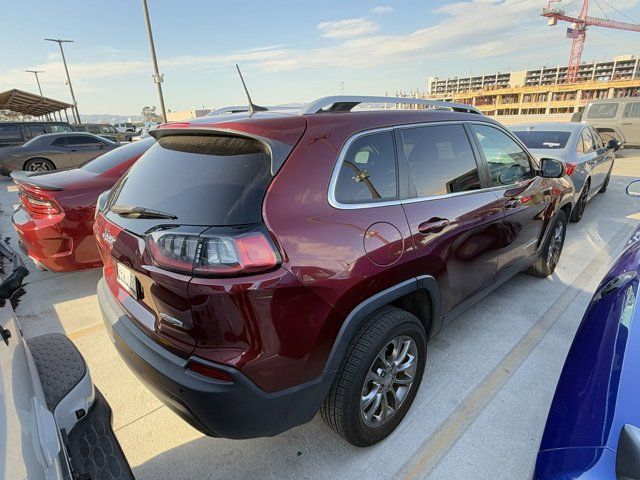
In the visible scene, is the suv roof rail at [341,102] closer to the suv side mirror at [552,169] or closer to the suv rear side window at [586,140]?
the suv side mirror at [552,169]

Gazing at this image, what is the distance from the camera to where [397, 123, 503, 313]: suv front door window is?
2180 mm

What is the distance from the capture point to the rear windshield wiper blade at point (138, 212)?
1.72m

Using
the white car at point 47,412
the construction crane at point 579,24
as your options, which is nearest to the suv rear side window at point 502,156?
the white car at point 47,412

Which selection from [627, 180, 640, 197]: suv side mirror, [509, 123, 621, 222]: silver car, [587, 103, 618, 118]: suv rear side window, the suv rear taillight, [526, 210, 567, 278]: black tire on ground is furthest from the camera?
[587, 103, 618, 118]: suv rear side window

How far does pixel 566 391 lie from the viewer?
5.03 ft

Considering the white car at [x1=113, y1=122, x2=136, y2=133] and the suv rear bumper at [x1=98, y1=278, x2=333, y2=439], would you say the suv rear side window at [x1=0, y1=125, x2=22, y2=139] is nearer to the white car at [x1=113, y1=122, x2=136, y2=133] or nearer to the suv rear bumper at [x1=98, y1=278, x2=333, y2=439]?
the white car at [x1=113, y1=122, x2=136, y2=133]

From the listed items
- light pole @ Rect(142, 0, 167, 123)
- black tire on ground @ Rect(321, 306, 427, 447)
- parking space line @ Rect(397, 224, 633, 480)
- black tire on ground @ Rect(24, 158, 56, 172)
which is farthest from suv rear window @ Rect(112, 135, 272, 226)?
light pole @ Rect(142, 0, 167, 123)

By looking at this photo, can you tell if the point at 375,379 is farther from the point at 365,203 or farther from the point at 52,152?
the point at 52,152

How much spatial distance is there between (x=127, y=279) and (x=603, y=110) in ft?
63.9

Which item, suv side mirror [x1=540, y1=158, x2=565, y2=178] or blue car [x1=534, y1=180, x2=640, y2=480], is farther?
suv side mirror [x1=540, y1=158, x2=565, y2=178]

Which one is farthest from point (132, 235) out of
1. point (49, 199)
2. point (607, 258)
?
point (607, 258)

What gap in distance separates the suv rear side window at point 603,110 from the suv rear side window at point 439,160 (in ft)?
55.9

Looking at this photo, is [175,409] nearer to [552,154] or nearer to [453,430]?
[453,430]

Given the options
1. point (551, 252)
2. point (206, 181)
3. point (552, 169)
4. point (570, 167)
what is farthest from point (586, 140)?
point (206, 181)
